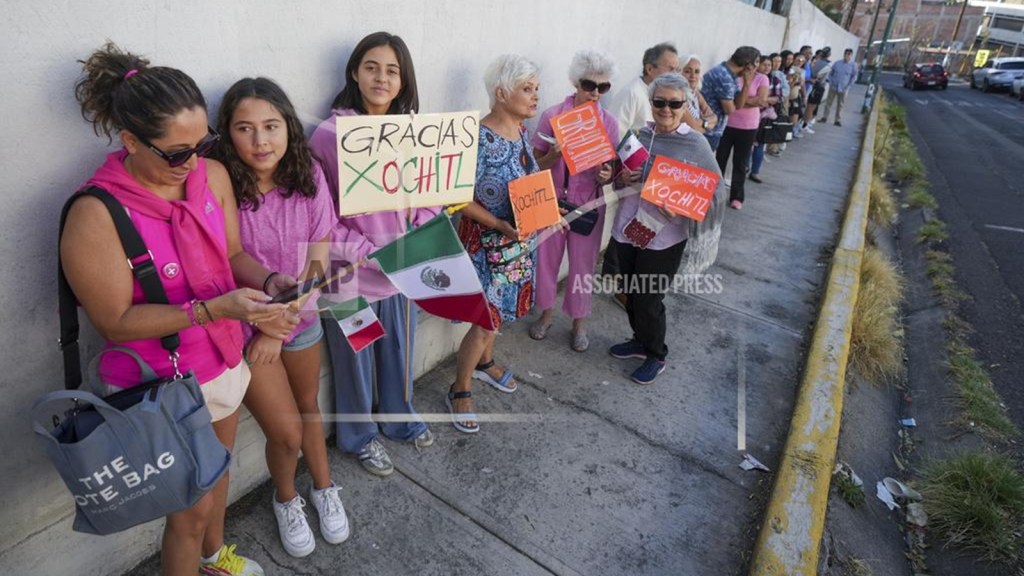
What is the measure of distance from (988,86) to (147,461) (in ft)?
141

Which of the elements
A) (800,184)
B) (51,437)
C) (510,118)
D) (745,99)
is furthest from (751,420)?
(800,184)

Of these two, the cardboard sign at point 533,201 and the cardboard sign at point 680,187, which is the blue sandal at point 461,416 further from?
the cardboard sign at point 680,187

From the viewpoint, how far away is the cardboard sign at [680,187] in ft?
Result: 10.4

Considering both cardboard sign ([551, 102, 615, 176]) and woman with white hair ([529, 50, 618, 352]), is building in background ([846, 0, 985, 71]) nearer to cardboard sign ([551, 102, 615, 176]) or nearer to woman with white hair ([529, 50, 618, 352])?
woman with white hair ([529, 50, 618, 352])

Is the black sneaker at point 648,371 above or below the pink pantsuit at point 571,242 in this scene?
below

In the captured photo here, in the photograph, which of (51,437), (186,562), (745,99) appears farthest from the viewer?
(745,99)

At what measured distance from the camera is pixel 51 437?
1.43m

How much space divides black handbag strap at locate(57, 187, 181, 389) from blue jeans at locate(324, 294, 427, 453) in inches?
42.3

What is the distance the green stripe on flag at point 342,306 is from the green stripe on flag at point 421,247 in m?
0.34

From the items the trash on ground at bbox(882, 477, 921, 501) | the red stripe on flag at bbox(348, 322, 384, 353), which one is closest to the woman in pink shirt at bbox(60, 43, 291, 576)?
the red stripe on flag at bbox(348, 322, 384, 353)

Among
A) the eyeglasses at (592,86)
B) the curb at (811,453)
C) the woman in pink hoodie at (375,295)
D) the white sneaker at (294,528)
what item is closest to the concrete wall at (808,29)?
the curb at (811,453)

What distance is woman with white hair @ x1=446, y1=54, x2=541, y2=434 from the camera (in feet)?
9.29

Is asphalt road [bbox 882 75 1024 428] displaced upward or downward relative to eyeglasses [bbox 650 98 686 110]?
downward

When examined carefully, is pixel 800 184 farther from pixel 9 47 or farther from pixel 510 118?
pixel 9 47
